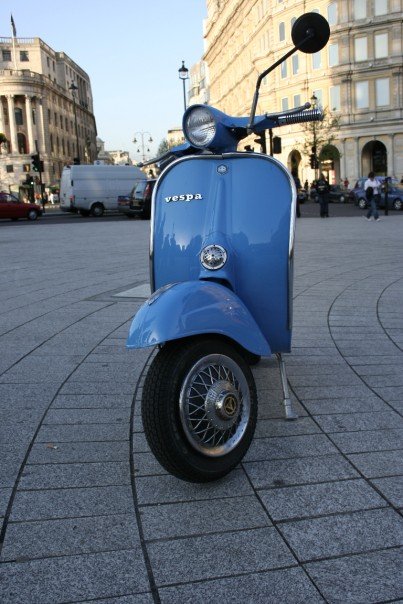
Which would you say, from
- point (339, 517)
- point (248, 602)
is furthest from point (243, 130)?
point (248, 602)

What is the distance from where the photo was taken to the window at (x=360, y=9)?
55.8 m

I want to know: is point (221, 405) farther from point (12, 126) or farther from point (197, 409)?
point (12, 126)

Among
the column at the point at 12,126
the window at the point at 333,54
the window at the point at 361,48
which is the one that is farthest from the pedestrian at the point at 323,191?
the column at the point at 12,126

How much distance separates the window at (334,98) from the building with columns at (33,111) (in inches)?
1209

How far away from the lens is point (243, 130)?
3363 mm

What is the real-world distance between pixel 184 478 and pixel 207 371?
1.37 ft

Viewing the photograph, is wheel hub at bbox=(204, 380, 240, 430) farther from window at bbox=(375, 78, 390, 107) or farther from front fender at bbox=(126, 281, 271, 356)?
window at bbox=(375, 78, 390, 107)

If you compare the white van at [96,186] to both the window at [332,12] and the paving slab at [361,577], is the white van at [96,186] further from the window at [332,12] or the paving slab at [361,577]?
the window at [332,12]

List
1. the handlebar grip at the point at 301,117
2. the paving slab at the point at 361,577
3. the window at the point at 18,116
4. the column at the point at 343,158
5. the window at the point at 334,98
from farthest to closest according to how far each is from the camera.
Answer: the window at the point at 18,116 → the column at the point at 343,158 → the window at the point at 334,98 → the handlebar grip at the point at 301,117 → the paving slab at the point at 361,577

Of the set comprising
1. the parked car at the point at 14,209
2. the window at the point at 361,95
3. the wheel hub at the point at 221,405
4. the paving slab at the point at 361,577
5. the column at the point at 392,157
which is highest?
the window at the point at 361,95

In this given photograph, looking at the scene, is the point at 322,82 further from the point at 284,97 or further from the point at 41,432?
the point at 41,432

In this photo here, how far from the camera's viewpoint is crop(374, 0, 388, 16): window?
54875 mm

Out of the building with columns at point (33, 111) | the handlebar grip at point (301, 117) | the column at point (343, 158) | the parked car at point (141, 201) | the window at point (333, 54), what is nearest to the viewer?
the handlebar grip at point (301, 117)

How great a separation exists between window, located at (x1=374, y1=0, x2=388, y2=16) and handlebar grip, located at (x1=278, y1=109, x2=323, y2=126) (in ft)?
190
